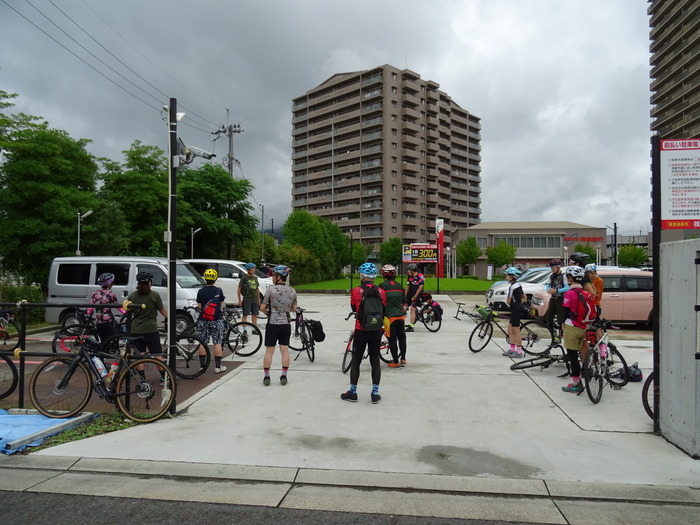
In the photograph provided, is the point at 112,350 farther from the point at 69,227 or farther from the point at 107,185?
the point at 107,185

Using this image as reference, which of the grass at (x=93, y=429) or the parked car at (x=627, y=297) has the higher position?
the parked car at (x=627, y=297)

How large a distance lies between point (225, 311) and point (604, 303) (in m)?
10.7

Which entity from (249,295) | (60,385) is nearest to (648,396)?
(60,385)

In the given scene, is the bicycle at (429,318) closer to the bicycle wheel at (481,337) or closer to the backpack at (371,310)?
the bicycle wheel at (481,337)

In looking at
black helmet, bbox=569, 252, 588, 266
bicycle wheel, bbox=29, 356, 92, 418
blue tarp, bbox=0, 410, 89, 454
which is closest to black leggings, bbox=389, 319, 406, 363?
black helmet, bbox=569, 252, 588, 266

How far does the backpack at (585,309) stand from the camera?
6266mm

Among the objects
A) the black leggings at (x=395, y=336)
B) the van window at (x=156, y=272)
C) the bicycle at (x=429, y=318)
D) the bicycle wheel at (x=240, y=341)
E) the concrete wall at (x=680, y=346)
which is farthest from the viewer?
the bicycle at (x=429, y=318)

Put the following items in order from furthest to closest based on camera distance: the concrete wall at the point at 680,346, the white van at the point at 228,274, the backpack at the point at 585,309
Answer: the white van at the point at 228,274 < the backpack at the point at 585,309 < the concrete wall at the point at 680,346

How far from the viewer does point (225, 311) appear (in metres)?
9.40

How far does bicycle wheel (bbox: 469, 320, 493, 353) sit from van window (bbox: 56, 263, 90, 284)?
976 centimetres

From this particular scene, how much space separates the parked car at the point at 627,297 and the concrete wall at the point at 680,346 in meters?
8.97

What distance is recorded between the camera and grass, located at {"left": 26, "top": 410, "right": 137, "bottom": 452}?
4629 millimetres

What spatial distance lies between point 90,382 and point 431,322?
9258mm

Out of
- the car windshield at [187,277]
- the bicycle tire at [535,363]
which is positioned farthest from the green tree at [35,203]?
the bicycle tire at [535,363]
